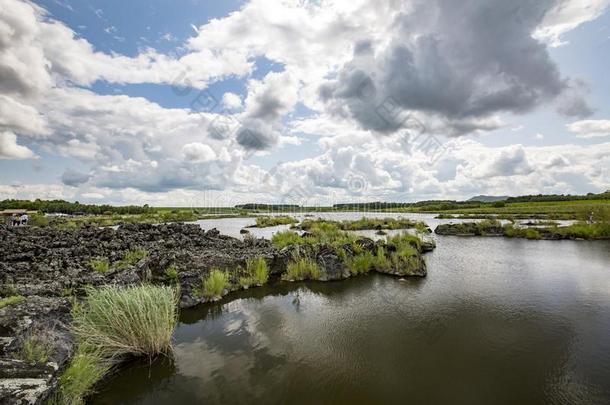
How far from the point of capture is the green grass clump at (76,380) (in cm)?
472

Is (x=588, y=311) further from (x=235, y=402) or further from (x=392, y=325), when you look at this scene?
(x=235, y=402)

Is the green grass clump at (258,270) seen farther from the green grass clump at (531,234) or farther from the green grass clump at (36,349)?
the green grass clump at (531,234)

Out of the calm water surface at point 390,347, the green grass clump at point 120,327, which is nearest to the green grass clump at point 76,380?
the green grass clump at point 120,327

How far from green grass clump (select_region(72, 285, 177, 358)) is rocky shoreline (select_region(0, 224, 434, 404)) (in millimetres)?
416

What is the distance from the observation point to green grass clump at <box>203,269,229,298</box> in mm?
11445

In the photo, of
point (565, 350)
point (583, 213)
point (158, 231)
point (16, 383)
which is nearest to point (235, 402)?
point (16, 383)

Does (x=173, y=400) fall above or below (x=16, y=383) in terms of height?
below

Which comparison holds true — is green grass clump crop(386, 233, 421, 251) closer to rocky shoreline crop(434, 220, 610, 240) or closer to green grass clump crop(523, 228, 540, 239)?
rocky shoreline crop(434, 220, 610, 240)

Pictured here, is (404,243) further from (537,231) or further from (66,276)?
(537,231)

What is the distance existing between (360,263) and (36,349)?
13.5 meters

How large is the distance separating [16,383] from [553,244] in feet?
109

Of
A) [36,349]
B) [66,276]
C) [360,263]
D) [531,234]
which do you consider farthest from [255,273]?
[531,234]

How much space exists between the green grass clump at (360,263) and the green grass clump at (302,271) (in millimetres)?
1904

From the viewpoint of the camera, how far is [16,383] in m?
4.04
